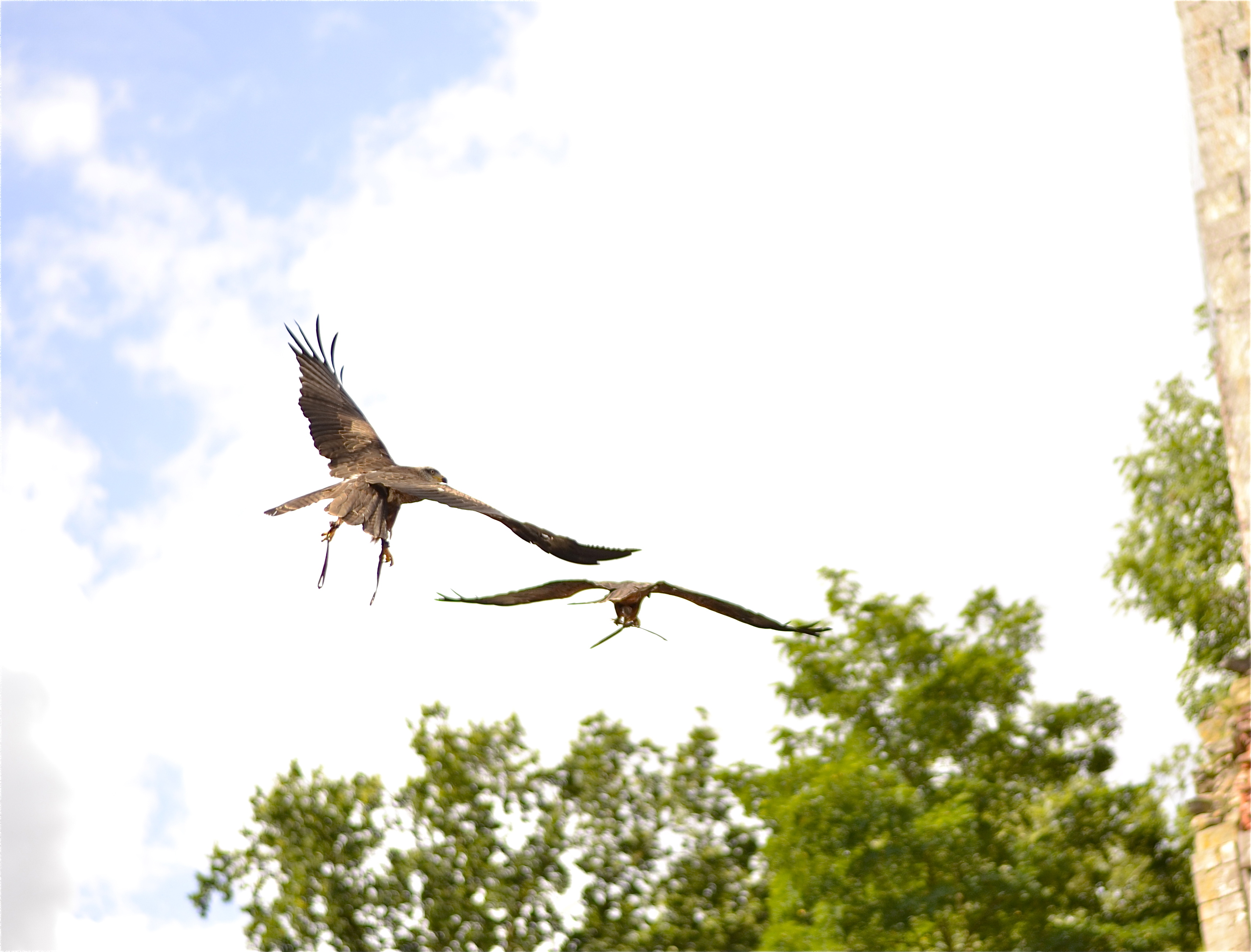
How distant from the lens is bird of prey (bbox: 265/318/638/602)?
68.4 inches

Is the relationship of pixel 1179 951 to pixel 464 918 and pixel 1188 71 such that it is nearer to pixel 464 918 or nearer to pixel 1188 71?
pixel 464 918

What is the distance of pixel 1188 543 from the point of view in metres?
19.0

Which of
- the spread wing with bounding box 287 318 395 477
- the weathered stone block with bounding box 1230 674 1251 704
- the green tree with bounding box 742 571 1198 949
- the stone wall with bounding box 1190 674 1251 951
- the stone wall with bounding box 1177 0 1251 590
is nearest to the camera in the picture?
the spread wing with bounding box 287 318 395 477

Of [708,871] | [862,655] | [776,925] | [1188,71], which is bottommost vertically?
[776,925]

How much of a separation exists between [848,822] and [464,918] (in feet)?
A: 19.7

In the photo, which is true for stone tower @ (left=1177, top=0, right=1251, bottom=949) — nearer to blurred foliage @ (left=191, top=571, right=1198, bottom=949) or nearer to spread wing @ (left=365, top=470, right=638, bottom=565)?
blurred foliage @ (left=191, top=571, right=1198, bottom=949)

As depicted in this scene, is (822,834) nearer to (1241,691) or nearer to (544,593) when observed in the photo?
(1241,691)

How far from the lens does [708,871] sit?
63.9 ft

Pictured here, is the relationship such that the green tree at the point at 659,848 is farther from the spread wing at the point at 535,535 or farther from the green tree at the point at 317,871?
the spread wing at the point at 535,535

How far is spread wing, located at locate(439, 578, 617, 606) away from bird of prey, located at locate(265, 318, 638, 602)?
0.12 meters

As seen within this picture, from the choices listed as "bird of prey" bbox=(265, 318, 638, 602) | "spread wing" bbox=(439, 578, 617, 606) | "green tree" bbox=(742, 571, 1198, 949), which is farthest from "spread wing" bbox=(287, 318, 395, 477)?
"green tree" bbox=(742, 571, 1198, 949)

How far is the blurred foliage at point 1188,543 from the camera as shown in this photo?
18.3m

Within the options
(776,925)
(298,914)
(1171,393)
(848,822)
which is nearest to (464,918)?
(298,914)

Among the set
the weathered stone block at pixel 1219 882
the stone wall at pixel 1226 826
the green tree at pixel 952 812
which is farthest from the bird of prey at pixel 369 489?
the green tree at pixel 952 812
